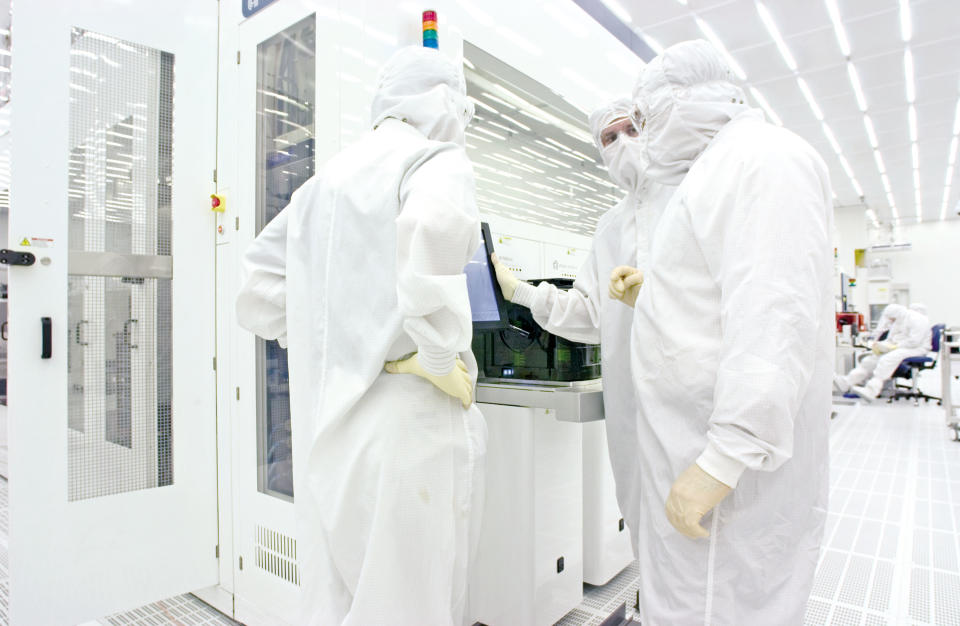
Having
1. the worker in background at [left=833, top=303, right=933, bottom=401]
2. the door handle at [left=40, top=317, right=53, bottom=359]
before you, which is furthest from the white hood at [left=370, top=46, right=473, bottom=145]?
the worker in background at [left=833, top=303, right=933, bottom=401]

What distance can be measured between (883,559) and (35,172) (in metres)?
3.87

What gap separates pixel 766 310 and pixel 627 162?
921mm

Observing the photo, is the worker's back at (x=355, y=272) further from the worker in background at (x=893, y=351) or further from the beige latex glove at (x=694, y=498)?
the worker in background at (x=893, y=351)

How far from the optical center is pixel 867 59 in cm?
559

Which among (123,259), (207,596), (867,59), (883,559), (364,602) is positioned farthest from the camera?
(867,59)

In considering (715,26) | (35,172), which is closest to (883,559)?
(35,172)

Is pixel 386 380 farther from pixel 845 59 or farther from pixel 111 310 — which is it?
pixel 845 59

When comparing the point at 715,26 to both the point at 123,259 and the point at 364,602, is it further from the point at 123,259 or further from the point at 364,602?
the point at 364,602

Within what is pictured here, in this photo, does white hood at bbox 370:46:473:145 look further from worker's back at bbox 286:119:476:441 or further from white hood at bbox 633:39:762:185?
white hood at bbox 633:39:762:185

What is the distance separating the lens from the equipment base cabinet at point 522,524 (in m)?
1.90

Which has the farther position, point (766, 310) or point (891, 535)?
point (891, 535)

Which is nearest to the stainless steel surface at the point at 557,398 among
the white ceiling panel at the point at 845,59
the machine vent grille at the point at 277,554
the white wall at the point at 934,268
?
the machine vent grille at the point at 277,554

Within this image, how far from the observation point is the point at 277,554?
201cm

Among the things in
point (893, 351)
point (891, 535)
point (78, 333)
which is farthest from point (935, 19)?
point (78, 333)
